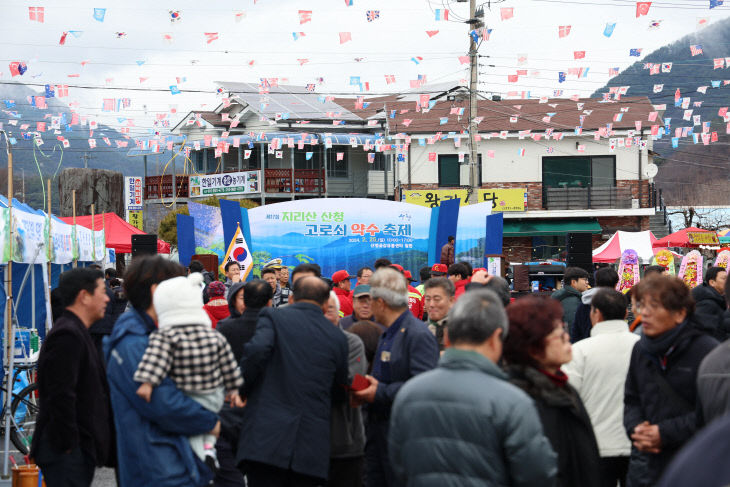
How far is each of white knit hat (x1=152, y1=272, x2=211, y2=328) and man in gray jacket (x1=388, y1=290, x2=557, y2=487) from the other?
1.41 m

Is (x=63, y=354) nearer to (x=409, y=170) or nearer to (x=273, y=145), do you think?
(x=273, y=145)

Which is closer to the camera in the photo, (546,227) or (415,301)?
(415,301)

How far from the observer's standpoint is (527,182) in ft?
119

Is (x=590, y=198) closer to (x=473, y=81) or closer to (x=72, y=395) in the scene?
(x=473, y=81)

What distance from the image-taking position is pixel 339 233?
20438 mm

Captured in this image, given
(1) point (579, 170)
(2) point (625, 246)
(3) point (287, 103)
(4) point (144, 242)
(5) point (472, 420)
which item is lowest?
(2) point (625, 246)

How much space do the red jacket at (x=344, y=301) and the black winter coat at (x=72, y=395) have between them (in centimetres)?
470

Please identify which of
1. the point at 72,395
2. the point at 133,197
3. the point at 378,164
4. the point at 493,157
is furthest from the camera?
the point at 133,197

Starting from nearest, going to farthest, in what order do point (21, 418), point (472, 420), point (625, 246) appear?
point (472, 420) → point (21, 418) → point (625, 246)

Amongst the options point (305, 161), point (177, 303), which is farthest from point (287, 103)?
point (177, 303)

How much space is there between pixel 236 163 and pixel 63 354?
35368 mm

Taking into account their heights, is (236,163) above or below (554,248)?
above

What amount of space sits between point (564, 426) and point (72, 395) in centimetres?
263

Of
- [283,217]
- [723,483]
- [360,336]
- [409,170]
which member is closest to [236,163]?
[409,170]
